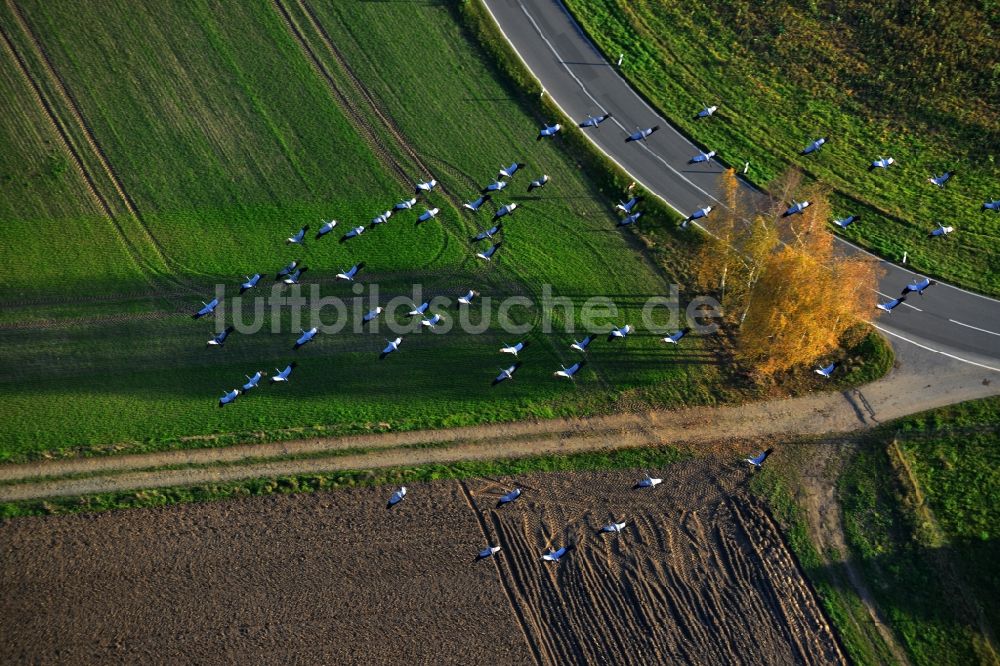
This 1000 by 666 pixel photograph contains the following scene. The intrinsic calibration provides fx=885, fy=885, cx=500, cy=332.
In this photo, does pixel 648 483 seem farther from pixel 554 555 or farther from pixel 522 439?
pixel 522 439

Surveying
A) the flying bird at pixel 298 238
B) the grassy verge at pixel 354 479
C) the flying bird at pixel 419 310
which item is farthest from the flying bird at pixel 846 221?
the flying bird at pixel 298 238

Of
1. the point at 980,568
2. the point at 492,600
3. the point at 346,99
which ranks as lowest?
the point at 980,568

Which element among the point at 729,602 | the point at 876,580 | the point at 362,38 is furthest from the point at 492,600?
the point at 362,38

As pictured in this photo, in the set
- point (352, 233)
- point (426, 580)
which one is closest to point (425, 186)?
point (352, 233)

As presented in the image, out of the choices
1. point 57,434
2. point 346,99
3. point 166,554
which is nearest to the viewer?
point 166,554

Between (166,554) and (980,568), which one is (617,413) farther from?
(166,554)

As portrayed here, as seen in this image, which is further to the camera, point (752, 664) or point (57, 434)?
point (57, 434)
